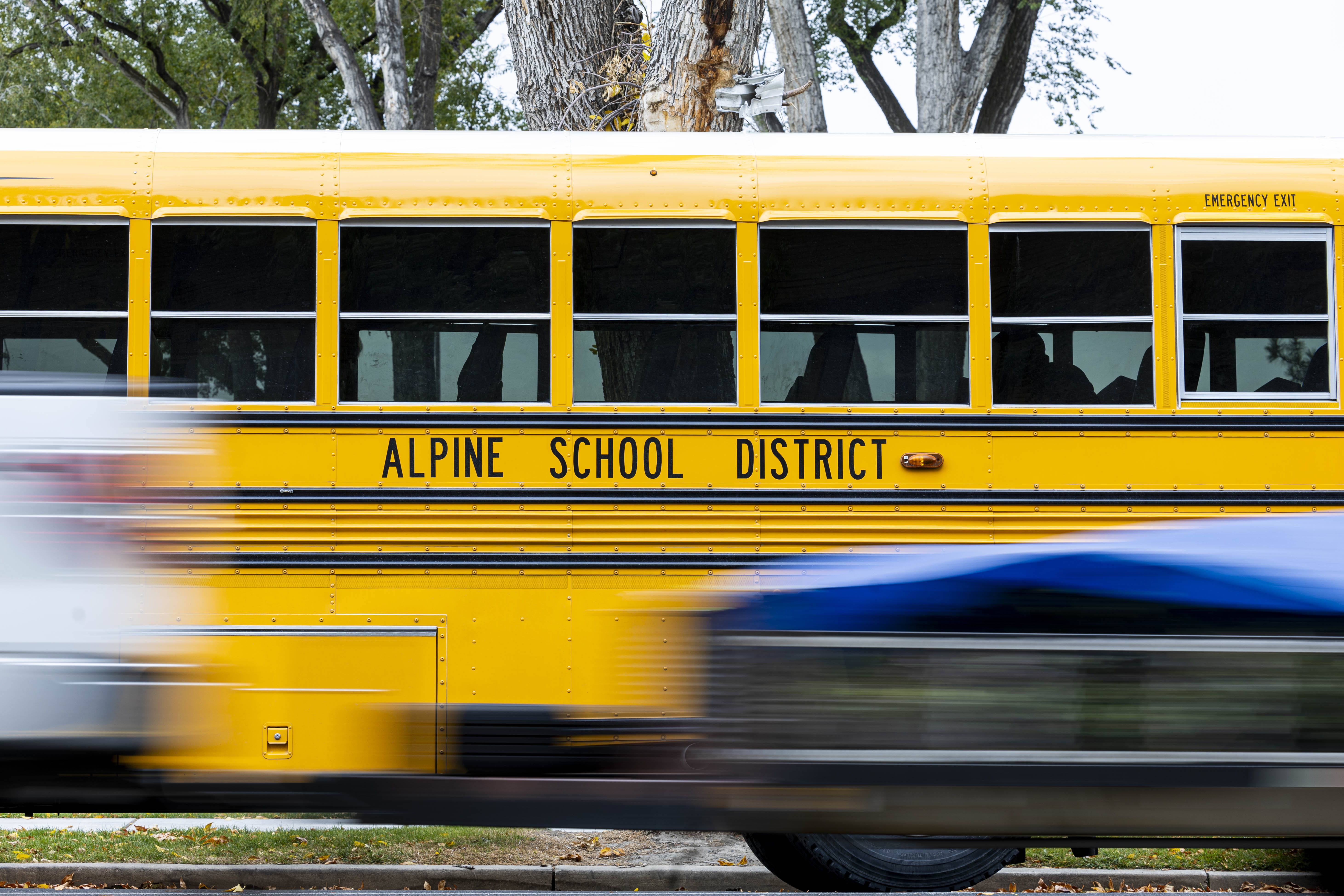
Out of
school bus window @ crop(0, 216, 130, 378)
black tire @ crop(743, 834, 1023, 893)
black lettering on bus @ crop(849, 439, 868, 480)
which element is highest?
school bus window @ crop(0, 216, 130, 378)

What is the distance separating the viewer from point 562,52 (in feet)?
29.1

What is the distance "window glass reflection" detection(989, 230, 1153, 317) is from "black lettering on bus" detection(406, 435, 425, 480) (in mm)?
2539

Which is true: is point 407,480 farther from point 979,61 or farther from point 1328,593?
point 979,61

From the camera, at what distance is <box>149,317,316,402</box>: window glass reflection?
16.5 ft

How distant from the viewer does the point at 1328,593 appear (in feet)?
10.0

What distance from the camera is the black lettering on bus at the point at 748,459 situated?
5.01 metres

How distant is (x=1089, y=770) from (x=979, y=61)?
14.9 m

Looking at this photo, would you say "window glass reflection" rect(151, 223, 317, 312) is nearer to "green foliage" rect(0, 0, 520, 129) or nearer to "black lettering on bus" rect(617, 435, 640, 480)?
"black lettering on bus" rect(617, 435, 640, 480)

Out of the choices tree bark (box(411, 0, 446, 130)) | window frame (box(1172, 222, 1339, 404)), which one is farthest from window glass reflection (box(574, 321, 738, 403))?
tree bark (box(411, 0, 446, 130))

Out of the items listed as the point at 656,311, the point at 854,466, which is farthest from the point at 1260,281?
the point at 656,311

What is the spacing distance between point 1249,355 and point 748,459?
2215 mm

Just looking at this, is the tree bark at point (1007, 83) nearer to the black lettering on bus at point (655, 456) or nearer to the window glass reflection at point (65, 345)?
the black lettering on bus at point (655, 456)

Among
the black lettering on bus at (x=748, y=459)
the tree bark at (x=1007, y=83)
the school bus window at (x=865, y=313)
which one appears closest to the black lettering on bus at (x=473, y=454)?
the black lettering on bus at (x=748, y=459)

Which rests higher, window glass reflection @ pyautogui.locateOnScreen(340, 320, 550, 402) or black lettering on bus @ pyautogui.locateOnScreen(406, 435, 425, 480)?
window glass reflection @ pyautogui.locateOnScreen(340, 320, 550, 402)
